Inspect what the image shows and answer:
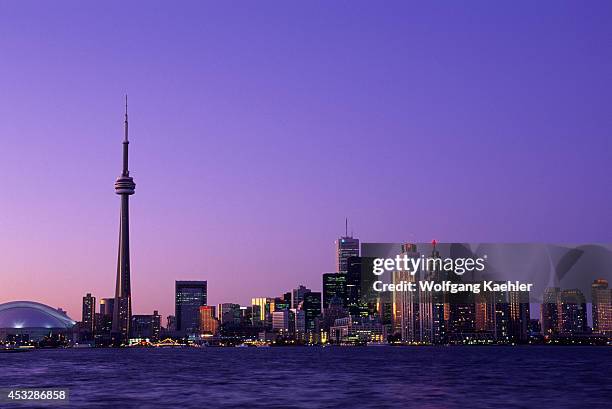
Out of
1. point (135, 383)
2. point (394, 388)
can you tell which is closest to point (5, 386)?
point (135, 383)

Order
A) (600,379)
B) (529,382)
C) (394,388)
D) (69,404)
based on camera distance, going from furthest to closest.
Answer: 1. (600,379)
2. (529,382)
3. (394,388)
4. (69,404)

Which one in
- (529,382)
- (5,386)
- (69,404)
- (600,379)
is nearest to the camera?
(69,404)

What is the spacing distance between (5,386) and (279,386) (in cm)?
3168

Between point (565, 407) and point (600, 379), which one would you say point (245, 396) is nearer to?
point (565, 407)

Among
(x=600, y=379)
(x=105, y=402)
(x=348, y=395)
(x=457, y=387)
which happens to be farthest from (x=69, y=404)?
(x=600, y=379)

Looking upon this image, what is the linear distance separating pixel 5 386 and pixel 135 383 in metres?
14.7

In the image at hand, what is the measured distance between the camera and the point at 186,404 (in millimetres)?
76062

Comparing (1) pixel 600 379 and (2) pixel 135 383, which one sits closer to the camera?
(2) pixel 135 383

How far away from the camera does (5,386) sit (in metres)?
103

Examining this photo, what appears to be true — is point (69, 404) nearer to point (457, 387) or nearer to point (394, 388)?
point (394, 388)

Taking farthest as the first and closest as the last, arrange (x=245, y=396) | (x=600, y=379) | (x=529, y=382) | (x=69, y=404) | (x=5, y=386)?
(x=600, y=379) → (x=529, y=382) → (x=5, y=386) → (x=245, y=396) → (x=69, y=404)

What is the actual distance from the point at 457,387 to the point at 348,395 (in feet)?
60.4

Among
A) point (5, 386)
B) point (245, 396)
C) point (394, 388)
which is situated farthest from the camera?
point (5, 386)

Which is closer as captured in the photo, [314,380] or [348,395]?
[348,395]
